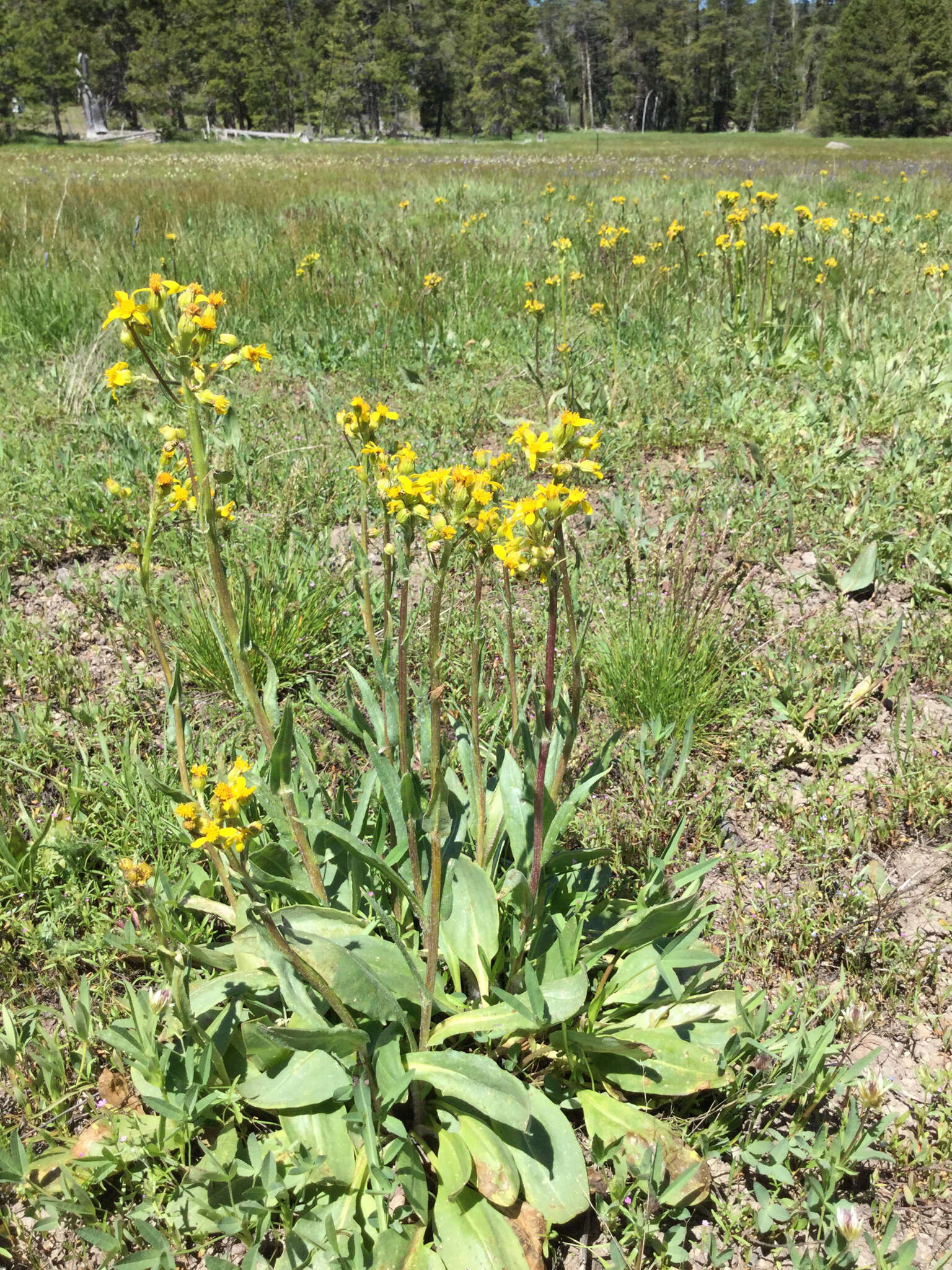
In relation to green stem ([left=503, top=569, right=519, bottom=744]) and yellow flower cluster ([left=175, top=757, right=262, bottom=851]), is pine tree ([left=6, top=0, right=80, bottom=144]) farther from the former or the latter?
yellow flower cluster ([left=175, top=757, right=262, bottom=851])

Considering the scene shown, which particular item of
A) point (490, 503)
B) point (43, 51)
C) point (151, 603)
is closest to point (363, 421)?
point (490, 503)

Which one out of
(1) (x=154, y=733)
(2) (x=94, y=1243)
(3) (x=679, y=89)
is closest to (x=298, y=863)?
(2) (x=94, y=1243)

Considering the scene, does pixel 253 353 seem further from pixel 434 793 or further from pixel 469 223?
pixel 469 223

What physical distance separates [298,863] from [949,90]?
8151cm

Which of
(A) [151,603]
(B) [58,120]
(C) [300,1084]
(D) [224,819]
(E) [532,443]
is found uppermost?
(B) [58,120]

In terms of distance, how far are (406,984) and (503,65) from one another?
80151 mm

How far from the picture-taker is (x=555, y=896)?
1788 mm

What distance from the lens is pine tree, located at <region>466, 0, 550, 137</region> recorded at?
214 feet

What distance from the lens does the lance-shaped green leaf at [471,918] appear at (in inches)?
64.2

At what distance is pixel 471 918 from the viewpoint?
5.51 feet

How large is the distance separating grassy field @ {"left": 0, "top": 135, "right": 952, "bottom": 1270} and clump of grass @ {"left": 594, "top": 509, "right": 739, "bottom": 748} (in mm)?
15

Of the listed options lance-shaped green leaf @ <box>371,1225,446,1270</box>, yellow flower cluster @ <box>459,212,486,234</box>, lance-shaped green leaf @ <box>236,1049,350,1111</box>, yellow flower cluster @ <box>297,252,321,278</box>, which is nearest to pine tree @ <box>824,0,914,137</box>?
yellow flower cluster @ <box>459,212,486,234</box>

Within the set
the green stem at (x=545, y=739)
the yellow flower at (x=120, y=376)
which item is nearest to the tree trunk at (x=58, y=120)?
the yellow flower at (x=120, y=376)

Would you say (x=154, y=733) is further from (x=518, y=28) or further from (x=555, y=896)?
(x=518, y=28)
